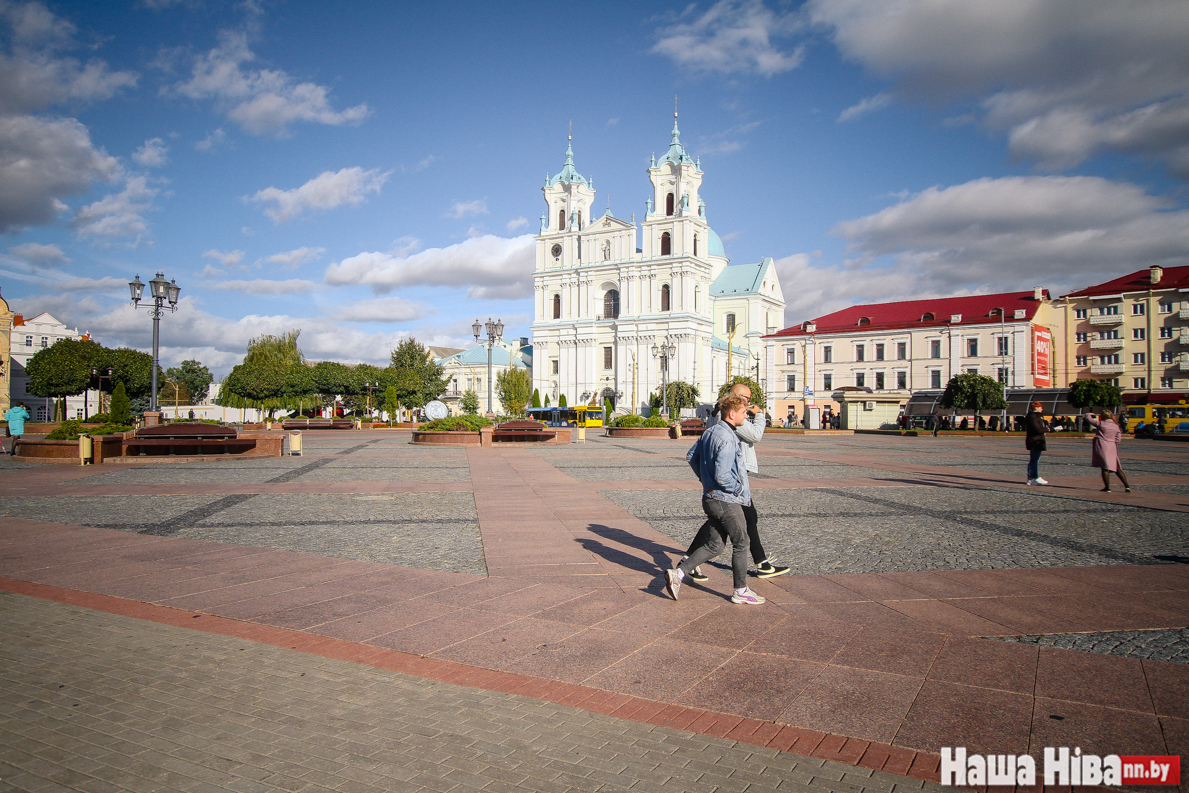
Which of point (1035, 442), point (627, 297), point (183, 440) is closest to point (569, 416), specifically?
point (627, 297)

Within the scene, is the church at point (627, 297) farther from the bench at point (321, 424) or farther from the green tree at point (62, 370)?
the green tree at point (62, 370)

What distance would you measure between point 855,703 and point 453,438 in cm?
2470

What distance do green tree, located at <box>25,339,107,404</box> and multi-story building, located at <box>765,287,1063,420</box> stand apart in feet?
200

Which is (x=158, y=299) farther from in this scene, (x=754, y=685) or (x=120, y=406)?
(x=754, y=685)

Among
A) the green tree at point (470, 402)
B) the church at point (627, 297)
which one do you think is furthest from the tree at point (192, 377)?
Answer: the church at point (627, 297)

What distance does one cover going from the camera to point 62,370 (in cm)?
5338

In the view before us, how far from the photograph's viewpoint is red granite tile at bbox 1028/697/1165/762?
3.16 m

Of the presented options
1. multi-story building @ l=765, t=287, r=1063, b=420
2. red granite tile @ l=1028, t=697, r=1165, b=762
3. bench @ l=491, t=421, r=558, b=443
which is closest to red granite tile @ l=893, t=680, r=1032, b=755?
red granite tile @ l=1028, t=697, r=1165, b=762

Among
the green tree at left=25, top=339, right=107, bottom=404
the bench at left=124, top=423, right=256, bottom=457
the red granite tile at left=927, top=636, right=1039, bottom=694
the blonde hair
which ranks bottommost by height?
the red granite tile at left=927, top=636, right=1039, bottom=694

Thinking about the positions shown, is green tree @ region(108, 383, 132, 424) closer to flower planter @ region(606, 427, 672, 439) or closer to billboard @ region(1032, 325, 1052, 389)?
flower planter @ region(606, 427, 672, 439)

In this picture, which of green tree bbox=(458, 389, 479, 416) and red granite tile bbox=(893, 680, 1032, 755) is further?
green tree bbox=(458, 389, 479, 416)

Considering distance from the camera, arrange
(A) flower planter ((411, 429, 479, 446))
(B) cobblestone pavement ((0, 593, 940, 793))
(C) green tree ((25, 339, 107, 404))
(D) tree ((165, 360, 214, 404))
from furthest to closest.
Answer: (D) tree ((165, 360, 214, 404))
(C) green tree ((25, 339, 107, 404))
(A) flower planter ((411, 429, 479, 446))
(B) cobblestone pavement ((0, 593, 940, 793))

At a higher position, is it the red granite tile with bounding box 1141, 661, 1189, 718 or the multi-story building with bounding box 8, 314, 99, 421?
the multi-story building with bounding box 8, 314, 99, 421

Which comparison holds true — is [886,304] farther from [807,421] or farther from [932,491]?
[932,491]
